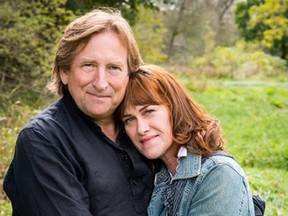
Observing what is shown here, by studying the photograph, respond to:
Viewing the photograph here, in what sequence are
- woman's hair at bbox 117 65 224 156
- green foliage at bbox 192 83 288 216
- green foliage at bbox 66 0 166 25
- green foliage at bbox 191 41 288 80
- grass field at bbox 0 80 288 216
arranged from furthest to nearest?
green foliage at bbox 191 41 288 80 < green foliage at bbox 66 0 166 25 < green foliage at bbox 192 83 288 216 < grass field at bbox 0 80 288 216 < woman's hair at bbox 117 65 224 156

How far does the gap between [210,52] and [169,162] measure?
89.3 ft

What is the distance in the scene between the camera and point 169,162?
8.53ft

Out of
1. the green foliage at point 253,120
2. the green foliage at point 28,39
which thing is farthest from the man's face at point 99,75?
the green foliage at point 28,39

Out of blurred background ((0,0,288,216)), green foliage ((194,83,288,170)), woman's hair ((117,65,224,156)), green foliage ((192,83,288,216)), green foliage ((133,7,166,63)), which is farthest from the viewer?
green foliage ((133,7,166,63))

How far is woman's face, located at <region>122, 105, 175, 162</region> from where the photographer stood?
97.5 inches

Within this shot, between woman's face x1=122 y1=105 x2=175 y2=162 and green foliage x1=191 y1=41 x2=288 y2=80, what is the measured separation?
20.8 meters

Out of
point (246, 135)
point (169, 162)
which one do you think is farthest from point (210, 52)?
point (169, 162)

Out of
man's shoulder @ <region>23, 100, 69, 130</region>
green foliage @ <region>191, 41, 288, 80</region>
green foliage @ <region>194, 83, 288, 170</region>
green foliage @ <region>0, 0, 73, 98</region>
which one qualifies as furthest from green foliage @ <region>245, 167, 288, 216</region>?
green foliage @ <region>191, 41, 288, 80</region>

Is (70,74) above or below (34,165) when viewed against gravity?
above

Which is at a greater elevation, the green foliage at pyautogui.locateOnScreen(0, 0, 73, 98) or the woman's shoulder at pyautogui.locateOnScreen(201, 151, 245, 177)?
the woman's shoulder at pyautogui.locateOnScreen(201, 151, 245, 177)

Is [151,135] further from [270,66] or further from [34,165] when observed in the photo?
[270,66]

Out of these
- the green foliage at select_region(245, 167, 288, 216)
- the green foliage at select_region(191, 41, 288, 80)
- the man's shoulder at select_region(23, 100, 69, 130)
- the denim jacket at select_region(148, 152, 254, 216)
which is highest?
the man's shoulder at select_region(23, 100, 69, 130)

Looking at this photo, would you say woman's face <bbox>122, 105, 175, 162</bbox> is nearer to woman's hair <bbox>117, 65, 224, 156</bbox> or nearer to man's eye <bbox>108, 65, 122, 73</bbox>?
woman's hair <bbox>117, 65, 224, 156</bbox>

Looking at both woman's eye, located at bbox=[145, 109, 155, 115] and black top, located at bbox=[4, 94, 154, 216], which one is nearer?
black top, located at bbox=[4, 94, 154, 216]
